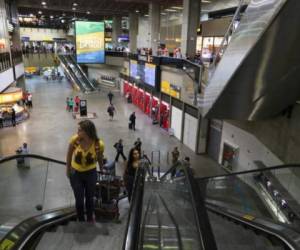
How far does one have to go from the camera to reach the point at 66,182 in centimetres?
704

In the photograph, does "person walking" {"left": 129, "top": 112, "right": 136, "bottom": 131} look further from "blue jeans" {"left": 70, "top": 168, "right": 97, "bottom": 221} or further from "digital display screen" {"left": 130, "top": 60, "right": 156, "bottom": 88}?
"blue jeans" {"left": 70, "top": 168, "right": 97, "bottom": 221}

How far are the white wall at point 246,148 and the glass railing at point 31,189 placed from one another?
6635 mm

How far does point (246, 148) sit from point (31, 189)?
781 cm

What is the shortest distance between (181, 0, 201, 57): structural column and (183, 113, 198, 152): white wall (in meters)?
5.01

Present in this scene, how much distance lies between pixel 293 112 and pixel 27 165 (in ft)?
28.9

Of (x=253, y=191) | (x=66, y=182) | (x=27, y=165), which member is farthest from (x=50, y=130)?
(x=253, y=191)

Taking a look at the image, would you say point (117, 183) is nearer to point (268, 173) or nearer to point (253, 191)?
point (253, 191)

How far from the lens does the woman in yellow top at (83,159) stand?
3612 mm

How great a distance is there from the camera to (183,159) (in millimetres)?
9289

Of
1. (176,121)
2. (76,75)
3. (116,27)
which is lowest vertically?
(176,121)

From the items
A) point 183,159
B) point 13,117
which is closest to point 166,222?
point 183,159

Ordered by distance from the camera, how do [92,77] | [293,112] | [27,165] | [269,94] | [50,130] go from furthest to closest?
[92,77] → [50,130] → [27,165] → [293,112] → [269,94]

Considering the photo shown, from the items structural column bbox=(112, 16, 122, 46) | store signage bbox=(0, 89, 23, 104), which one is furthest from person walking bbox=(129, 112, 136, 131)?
structural column bbox=(112, 16, 122, 46)

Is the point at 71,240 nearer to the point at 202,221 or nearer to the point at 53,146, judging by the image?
the point at 202,221
